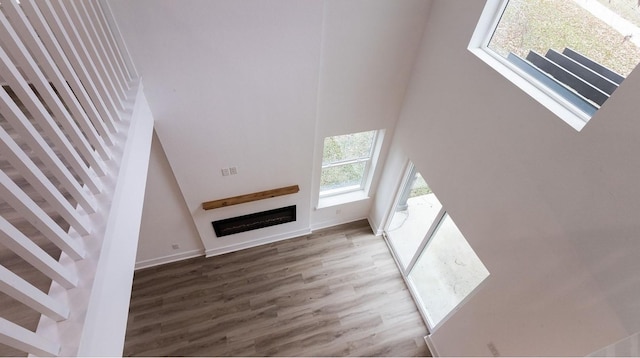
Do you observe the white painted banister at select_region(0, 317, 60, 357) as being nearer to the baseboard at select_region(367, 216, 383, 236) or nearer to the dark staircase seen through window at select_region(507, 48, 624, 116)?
the dark staircase seen through window at select_region(507, 48, 624, 116)

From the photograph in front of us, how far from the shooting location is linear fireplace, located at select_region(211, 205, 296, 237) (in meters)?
4.06

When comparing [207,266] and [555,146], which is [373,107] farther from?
[207,266]

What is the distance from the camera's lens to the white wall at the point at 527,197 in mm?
1521

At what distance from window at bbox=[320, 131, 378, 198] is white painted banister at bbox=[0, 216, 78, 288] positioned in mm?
2898

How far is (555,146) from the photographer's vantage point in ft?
5.89

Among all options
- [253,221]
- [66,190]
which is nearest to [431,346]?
[253,221]

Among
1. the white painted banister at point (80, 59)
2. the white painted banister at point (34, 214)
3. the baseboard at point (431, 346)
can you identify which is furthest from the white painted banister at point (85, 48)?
the baseboard at point (431, 346)

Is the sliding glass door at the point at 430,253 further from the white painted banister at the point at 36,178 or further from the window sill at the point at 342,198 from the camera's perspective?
the white painted banister at the point at 36,178

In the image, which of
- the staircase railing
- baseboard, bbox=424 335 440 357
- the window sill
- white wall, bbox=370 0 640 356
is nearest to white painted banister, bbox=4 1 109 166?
the staircase railing

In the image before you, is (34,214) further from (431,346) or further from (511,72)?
(431,346)

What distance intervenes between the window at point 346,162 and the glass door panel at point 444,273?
1442 millimetres

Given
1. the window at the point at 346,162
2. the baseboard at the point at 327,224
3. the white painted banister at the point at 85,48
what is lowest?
the white painted banister at the point at 85,48

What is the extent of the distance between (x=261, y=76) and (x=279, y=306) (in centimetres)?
295

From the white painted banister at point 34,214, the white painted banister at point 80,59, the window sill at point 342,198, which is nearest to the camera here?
the white painted banister at point 34,214
